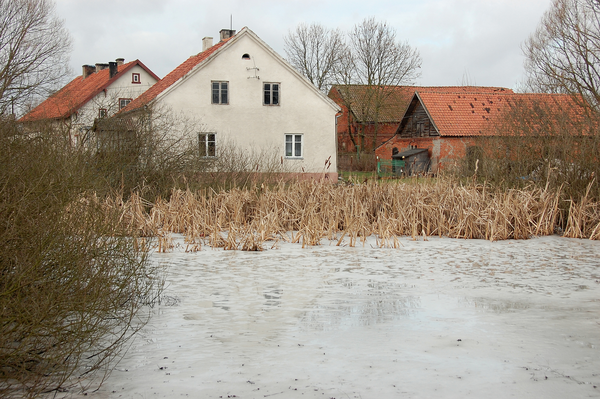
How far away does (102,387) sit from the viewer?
4062mm

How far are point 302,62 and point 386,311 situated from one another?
39.3 metres

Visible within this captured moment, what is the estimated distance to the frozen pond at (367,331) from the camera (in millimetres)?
4184

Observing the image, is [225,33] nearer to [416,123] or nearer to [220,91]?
[220,91]

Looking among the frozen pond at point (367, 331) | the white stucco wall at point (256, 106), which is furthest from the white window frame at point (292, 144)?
the frozen pond at point (367, 331)

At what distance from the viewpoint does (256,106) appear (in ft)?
88.3

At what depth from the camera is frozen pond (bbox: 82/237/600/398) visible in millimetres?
4184

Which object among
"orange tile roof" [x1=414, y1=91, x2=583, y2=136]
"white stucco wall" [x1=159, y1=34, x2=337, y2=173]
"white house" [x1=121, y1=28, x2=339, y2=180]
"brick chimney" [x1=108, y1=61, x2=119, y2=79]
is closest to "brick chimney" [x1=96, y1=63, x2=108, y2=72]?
"brick chimney" [x1=108, y1=61, x2=119, y2=79]

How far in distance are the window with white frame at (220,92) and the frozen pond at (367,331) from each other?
18136 mm

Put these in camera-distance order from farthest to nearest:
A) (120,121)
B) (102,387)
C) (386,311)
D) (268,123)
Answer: (268,123)
(120,121)
(386,311)
(102,387)

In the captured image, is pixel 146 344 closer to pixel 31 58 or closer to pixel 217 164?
pixel 217 164

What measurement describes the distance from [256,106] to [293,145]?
7.97 ft

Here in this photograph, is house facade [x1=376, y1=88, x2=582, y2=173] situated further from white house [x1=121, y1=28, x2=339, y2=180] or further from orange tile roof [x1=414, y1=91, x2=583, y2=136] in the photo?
white house [x1=121, y1=28, x2=339, y2=180]

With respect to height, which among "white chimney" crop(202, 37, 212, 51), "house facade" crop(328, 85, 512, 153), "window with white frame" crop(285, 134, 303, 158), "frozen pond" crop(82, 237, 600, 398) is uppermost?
"white chimney" crop(202, 37, 212, 51)

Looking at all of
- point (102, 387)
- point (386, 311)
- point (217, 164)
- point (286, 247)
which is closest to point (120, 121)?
point (217, 164)
